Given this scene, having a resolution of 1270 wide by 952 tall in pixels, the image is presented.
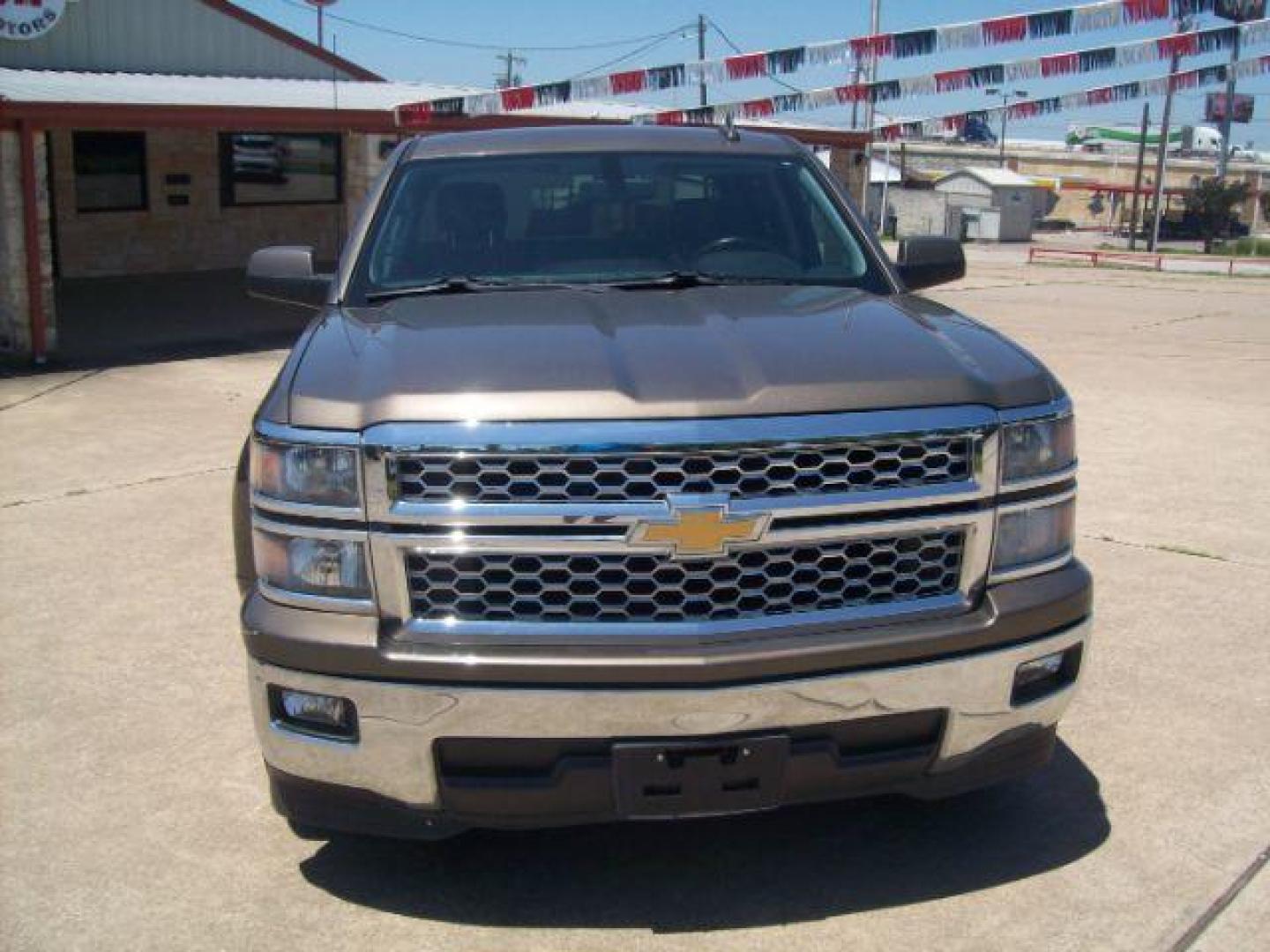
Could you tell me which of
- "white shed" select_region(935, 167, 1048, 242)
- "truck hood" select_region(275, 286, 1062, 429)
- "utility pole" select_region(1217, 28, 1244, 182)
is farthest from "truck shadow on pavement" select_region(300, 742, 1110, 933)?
"white shed" select_region(935, 167, 1048, 242)

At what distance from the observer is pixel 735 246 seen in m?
4.65

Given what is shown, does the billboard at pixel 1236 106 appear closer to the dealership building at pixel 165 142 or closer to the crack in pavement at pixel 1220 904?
the dealership building at pixel 165 142

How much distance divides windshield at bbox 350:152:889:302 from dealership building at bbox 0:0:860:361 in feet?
30.0

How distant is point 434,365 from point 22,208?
10852 millimetres

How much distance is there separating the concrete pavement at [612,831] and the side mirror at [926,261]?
1.50 meters

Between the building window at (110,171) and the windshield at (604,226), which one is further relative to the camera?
the building window at (110,171)

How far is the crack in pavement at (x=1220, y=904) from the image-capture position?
10.8 feet

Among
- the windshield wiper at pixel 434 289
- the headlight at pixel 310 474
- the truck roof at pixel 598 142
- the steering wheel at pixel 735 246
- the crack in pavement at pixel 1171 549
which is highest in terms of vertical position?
the truck roof at pixel 598 142

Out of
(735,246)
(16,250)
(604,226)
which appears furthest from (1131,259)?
(604,226)

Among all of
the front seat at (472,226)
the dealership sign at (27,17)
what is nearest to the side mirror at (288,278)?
the front seat at (472,226)

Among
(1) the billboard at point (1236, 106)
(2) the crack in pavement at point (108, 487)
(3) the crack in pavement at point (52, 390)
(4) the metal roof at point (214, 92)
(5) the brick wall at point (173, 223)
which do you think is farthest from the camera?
(1) the billboard at point (1236, 106)

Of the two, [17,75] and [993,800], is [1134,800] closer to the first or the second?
[993,800]

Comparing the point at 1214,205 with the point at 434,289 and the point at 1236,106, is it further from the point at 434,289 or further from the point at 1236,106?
the point at 434,289

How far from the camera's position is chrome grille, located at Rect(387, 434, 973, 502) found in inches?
121
